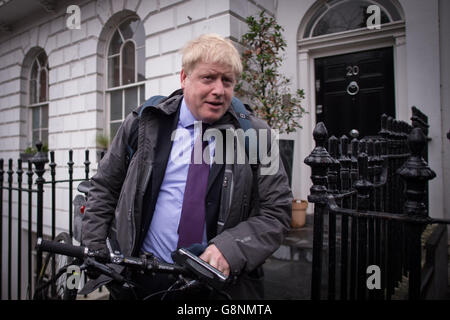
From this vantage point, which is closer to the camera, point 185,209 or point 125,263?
point 125,263

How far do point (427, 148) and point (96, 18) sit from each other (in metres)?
7.64

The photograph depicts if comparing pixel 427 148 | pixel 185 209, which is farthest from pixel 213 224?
pixel 427 148

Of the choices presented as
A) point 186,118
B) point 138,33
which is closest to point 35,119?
point 138,33

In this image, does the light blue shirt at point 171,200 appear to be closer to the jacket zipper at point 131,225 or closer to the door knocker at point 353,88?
the jacket zipper at point 131,225

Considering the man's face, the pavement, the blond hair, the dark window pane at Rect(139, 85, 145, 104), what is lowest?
the pavement

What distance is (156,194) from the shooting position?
169cm

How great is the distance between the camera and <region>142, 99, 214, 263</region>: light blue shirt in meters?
1.69

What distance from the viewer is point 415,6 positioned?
4672 mm

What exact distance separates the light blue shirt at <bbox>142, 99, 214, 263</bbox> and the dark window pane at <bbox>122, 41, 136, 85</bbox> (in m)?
5.97

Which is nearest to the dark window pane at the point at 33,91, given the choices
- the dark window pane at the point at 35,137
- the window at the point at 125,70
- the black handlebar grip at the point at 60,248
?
the dark window pane at the point at 35,137

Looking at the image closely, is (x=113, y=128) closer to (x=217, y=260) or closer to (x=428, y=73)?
(x=428, y=73)

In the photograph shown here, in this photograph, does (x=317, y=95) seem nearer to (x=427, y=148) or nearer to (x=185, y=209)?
(x=427, y=148)

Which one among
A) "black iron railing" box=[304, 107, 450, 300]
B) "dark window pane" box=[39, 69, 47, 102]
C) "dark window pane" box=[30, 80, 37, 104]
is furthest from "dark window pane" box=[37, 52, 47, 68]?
"black iron railing" box=[304, 107, 450, 300]

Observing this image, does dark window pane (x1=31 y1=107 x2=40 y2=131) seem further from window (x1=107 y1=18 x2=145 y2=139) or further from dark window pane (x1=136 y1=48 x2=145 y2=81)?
dark window pane (x1=136 y1=48 x2=145 y2=81)
